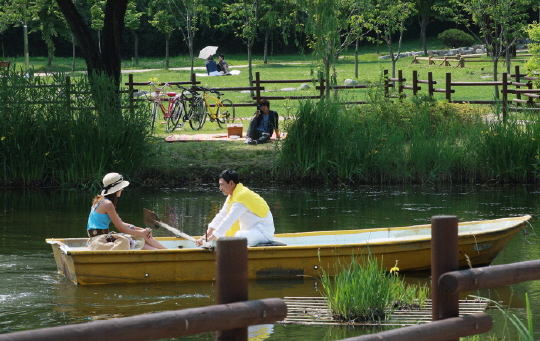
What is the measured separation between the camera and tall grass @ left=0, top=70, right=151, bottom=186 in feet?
52.8

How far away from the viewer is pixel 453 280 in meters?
3.92

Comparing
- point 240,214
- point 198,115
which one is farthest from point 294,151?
point 240,214

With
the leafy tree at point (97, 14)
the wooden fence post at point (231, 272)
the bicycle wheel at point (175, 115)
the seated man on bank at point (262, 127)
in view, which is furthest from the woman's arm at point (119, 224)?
the leafy tree at point (97, 14)

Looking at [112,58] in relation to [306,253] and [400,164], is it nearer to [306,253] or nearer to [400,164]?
[400,164]

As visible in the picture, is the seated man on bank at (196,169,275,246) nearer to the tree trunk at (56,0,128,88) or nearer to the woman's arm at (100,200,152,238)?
the woman's arm at (100,200,152,238)

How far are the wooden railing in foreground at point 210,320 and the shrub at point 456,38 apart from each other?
47.0m

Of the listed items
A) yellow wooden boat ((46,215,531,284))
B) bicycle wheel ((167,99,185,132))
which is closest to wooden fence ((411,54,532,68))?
bicycle wheel ((167,99,185,132))

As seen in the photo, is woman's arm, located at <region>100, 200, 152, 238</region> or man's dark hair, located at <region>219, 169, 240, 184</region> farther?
woman's arm, located at <region>100, 200, 152, 238</region>

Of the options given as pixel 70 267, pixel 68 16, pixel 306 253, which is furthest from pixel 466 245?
pixel 68 16

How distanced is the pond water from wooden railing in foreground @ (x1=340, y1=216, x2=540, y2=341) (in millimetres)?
3099

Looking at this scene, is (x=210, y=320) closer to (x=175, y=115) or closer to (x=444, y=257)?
(x=444, y=257)

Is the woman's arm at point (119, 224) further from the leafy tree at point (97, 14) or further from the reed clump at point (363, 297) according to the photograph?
the leafy tree at point (97, 14)

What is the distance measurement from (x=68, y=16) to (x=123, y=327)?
1551 cm

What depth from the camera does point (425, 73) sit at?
35844mm
